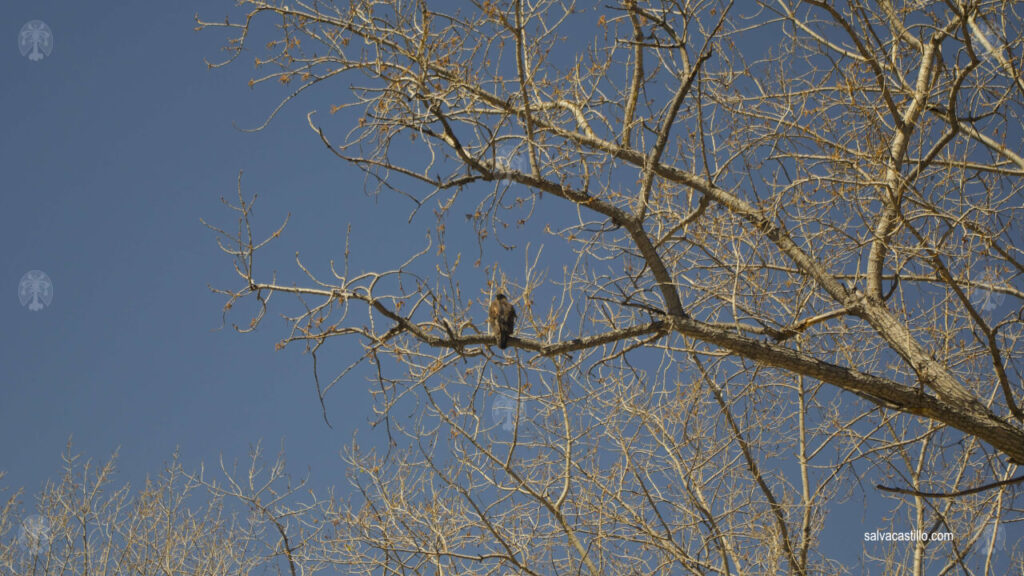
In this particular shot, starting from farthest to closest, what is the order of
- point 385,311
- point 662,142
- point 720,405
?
1. point 720,405
2. point 662,142
3. point 385,311

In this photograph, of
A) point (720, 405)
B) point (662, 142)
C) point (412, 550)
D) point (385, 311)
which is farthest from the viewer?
point (720, 405)

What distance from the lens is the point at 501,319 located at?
204 inches

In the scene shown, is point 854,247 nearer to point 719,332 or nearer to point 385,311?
point 719,332

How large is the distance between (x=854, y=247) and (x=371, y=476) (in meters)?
4.49

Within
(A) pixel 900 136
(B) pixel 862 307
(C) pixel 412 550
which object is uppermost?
(A) pixel 900 136

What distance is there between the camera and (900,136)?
5754 mm

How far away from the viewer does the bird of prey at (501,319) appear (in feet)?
16.8

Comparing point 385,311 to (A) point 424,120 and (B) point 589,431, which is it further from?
(B) point 589,431

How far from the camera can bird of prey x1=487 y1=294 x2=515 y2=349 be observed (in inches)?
201

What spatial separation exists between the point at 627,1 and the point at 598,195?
124cm

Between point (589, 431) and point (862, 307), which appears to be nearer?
point (862, 307)

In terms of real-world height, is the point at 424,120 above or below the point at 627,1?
below

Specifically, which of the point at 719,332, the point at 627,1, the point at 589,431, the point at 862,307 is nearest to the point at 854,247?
the point at 862,307

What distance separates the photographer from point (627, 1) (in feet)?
17.8
